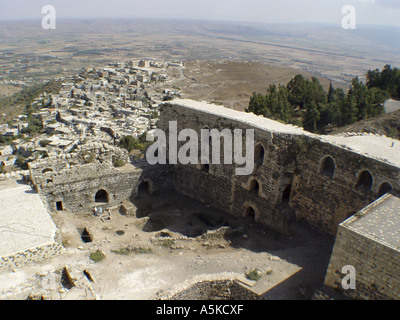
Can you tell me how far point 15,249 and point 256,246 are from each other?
9702mm

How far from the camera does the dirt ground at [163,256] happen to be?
12.0 m

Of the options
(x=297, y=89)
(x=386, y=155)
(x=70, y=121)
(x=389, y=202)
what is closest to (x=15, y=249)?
(x=389, y=202)

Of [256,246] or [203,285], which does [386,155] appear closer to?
[256,246]

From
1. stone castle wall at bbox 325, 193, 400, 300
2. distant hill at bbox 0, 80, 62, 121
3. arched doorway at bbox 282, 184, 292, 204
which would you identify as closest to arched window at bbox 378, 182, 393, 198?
stone castle wall at bbox 325, 193, 400, 300

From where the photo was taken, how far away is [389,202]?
1209cm

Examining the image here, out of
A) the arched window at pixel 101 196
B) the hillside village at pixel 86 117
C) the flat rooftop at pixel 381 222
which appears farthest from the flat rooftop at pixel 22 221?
the flat rooftop at pixel 381 222

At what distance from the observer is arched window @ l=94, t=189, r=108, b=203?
19045 millimetres

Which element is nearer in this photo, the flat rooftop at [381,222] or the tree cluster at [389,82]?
the flat rooftop at [381,222]

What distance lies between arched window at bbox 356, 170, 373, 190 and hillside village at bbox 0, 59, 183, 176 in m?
13.1

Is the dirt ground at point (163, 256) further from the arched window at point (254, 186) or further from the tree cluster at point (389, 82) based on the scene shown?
the tree cluster at point (389, 82)

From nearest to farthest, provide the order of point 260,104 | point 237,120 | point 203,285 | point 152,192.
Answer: point 203,285 < point 237,120 < point 152,192 < point 260,104

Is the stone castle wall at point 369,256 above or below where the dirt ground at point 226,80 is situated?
below

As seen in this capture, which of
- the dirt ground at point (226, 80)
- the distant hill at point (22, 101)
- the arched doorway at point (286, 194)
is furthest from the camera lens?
the dirt ground at point (226, 80)

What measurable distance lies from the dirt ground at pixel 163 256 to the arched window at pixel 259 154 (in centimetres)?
317
